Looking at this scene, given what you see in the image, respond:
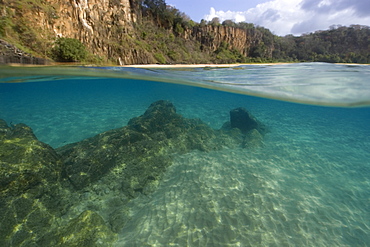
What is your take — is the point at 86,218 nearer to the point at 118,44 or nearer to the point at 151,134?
the point at 151,134

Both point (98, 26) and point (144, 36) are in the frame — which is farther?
point (144, 36)

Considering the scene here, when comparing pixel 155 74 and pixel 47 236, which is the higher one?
pixel 155 74

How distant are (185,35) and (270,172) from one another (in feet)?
162

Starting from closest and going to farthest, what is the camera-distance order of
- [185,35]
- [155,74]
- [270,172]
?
[270,172] < [155,74] < [185,35]

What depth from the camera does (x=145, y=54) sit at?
27.8 meters

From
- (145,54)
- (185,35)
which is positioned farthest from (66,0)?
(185,35)

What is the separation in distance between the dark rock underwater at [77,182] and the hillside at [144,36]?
30.6 ft

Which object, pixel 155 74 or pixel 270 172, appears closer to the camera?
pixel 270 172

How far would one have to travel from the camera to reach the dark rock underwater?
11.3 ft

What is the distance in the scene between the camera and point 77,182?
195 inches

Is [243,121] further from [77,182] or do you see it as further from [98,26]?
[98,26]

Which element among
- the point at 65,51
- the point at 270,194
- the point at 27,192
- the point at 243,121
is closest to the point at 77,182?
the point at 27,192

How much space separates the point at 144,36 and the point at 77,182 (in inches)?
1392

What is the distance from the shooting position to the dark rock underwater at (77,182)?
3.45 metres
